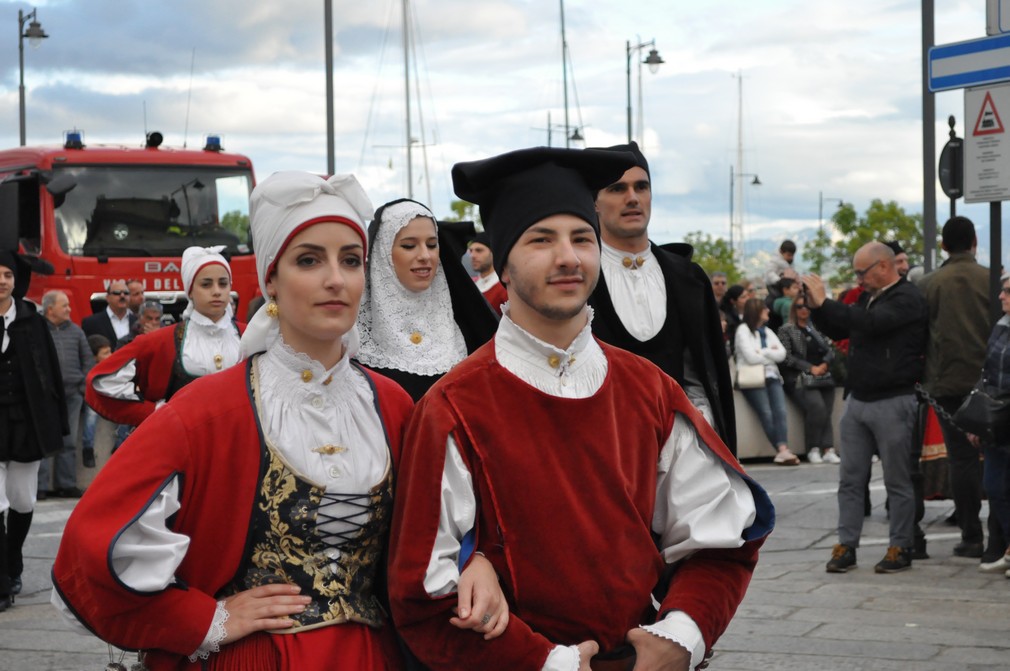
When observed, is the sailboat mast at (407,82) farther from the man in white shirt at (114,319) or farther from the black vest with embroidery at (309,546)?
the black vest with embroidery at (309,546)

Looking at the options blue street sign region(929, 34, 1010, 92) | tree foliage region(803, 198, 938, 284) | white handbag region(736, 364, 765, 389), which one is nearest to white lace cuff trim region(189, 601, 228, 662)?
blue street sign region(929, 34, 1010, 92)

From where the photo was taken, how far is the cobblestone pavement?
668 centimetres

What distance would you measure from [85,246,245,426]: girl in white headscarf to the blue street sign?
4831mm

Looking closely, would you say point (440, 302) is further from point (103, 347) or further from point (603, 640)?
point (103, 347)

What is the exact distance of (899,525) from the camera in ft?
30.1

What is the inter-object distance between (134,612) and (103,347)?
39.0ft

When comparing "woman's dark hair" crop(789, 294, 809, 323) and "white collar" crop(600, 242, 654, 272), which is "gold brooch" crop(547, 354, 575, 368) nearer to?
"white collar" crop(600, 242, 654, 272)

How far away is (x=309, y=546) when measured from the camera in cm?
308

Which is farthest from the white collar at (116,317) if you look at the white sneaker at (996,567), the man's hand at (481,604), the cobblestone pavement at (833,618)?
the man's hand at (481,604)

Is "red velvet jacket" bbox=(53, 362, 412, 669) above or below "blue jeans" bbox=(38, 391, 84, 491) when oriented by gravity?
above

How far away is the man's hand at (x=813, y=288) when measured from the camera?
8.59m

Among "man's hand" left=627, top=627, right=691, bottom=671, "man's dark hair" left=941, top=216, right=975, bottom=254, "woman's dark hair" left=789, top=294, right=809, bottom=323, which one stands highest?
"man's dark hair" left=941, top=216, right=975, bottom=254

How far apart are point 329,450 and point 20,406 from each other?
6201 millimetres

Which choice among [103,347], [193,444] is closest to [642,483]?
[193,444]
